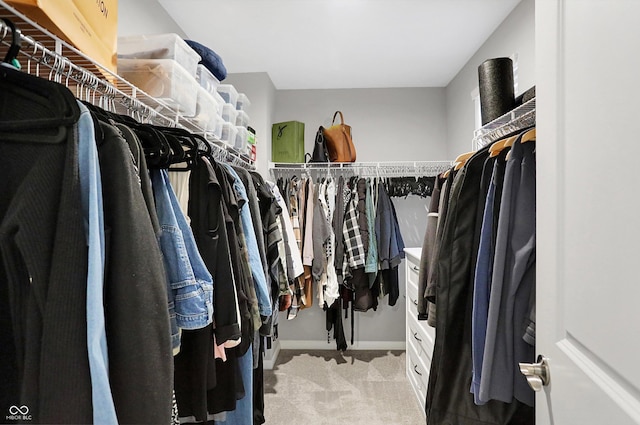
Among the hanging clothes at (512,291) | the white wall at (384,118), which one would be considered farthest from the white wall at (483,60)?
the hanging clothes at (512,291)

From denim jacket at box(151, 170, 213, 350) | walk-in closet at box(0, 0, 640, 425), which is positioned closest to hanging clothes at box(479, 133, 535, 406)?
walk-in closet at box(0, 0, 640, 425)

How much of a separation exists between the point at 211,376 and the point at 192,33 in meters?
2.32

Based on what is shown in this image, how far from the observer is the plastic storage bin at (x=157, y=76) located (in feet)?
4.34

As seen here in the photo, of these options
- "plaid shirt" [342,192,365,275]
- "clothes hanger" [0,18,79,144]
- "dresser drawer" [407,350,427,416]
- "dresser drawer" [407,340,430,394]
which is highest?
"clothes hanger" [0,18,79,144]

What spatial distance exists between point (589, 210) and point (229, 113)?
6.40 feet

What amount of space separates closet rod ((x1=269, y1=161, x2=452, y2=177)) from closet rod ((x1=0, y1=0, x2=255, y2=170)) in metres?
1.79

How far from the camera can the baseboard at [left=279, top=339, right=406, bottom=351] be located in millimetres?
3459

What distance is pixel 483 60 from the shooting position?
2594 millimetres

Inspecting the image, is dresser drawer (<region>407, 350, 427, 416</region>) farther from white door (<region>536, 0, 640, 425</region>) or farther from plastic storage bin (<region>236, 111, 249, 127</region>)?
plastic storage bin (<region>236, 111, 249, 127</region>)

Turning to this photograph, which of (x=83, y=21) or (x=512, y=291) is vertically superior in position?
(x=83, y=21)

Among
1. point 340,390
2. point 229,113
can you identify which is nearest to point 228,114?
point 229,113

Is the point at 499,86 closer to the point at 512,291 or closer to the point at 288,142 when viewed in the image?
the point at 512,291

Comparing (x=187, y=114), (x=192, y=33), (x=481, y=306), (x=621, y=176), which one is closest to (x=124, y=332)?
(x=621, y=176)

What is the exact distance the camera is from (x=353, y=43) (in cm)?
259
